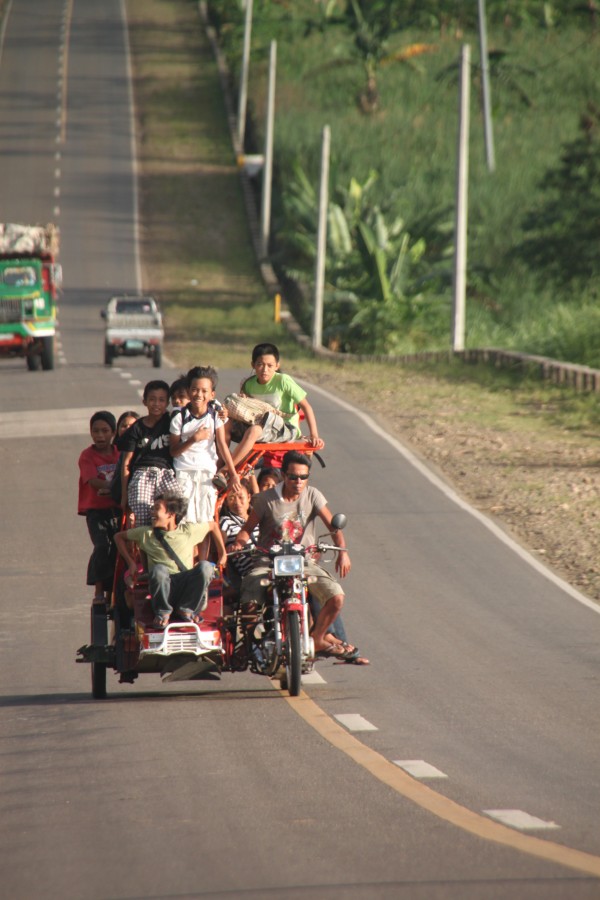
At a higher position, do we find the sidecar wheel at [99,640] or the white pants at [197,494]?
the white pants at [197,494]

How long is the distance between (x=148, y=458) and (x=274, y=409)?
188cm

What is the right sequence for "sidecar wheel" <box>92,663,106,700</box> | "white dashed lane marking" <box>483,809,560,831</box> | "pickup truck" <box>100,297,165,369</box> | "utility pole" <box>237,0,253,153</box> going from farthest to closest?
1. "utility pole" <box>237,0,253,153</box>
2. "pickup truck" <box>100,297,165,369</box>
3. "sidecar wheel" <box>92,663,106,700</box>
4. "white dashed lane marking" <box>483,809,560,831</box>

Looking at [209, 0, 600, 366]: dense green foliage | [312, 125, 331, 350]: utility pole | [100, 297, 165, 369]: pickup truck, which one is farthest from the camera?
[312, 125, 331, 350]: utility pole

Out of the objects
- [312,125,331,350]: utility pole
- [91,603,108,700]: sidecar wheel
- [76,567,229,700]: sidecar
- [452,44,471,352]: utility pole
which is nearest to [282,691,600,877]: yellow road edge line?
[76,567,229,700]: sidecar

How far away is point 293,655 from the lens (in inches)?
436

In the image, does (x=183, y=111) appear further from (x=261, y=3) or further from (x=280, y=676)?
Result: (x=280, y=676)

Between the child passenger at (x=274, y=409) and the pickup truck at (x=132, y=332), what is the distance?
2830 centimetres

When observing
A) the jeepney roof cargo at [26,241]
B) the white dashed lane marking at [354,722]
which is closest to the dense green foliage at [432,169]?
the jeepney roof cargo at [26,241]

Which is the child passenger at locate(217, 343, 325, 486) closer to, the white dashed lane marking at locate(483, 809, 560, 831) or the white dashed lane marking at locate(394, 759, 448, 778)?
the white dashed lane marking at locate(394, 759, 448, 778)

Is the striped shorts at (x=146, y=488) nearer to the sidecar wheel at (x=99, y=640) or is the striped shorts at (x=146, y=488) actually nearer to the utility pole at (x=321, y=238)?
the sidecar wheel at (x=99, y=640)

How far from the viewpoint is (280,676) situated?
11609 mm

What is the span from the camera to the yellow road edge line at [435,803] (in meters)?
6.97

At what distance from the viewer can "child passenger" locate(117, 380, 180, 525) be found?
11.4 meters

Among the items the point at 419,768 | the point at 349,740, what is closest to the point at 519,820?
the point at 419,768
